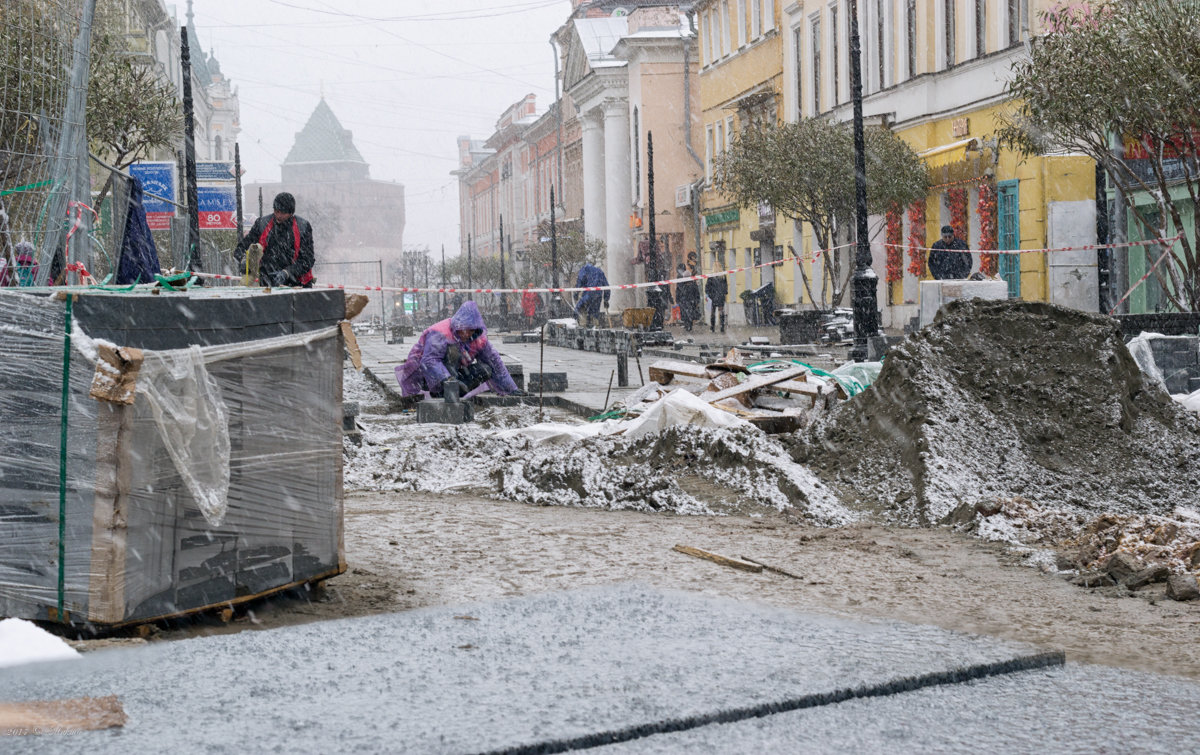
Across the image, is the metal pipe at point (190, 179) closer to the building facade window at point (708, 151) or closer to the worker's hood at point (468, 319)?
the worker's hood at point (468, 319)

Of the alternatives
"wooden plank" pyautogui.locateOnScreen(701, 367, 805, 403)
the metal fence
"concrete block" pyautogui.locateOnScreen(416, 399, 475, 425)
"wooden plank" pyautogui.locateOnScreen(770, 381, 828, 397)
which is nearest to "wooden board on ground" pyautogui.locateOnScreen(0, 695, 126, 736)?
the metal fence

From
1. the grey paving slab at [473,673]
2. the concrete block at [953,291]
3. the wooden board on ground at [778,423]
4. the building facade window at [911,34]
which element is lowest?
the grey paving slab at [473,673]

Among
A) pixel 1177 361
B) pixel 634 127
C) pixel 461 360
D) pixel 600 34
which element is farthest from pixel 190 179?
pixel 600 34

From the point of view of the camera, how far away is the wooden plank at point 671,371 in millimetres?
13197

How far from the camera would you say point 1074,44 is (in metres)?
17.1

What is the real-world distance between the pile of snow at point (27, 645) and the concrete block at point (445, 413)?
9014 millimetres

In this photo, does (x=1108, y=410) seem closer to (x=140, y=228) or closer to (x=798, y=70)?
(x=140, y=228)

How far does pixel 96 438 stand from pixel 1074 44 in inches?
583

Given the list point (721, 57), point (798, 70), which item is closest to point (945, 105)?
point (798, 70)

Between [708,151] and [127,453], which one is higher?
[708,151]

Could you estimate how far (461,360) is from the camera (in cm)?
1553

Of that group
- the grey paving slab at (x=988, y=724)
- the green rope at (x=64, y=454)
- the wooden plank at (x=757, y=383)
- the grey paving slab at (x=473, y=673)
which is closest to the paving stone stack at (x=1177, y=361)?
the wooden plank at (x=757, y=383)

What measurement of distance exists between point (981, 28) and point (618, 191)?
3456cm

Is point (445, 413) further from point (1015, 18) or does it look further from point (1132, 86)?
point (1015, 18)
